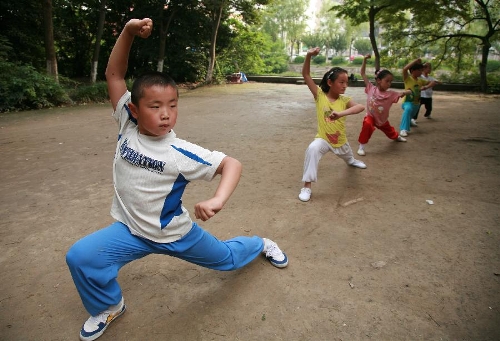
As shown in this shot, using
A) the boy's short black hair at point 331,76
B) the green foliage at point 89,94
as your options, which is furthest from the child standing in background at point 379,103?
the green foliage at point 89,94

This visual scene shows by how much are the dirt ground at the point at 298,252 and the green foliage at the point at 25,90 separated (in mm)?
5274

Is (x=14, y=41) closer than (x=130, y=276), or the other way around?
(x=130, y=276)

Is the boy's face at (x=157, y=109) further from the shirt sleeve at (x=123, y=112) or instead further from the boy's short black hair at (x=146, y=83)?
the shirt sleeve at (x=123, y=112)

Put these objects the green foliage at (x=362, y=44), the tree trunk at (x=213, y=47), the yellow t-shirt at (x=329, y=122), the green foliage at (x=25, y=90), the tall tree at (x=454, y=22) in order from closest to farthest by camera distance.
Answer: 1. the yellow t-shirt at (x=329, y=122)
2. the green foliage at (x=25, y=90)
3. the tall tree at (x=454, y=22)
4. the tree trunk at (x=213, y=47)
5. the green foliage at (x=362, y=44)

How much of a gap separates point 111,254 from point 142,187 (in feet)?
1.32

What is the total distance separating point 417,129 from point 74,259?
24.5 ft

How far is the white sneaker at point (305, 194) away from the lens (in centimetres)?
379

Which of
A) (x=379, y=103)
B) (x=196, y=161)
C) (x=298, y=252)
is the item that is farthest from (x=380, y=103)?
(x=196, y=161)

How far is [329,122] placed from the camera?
12.9 ft

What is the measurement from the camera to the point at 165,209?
185cm

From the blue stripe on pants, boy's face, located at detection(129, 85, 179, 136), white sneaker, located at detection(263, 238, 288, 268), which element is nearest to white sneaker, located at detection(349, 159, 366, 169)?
white sneaker, located at detection(263, 238, 288, 268)

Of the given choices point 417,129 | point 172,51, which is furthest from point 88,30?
point 417,129

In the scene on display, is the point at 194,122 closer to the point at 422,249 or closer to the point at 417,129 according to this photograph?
the point at 417,129

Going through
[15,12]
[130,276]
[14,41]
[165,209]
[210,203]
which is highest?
[15,12]
